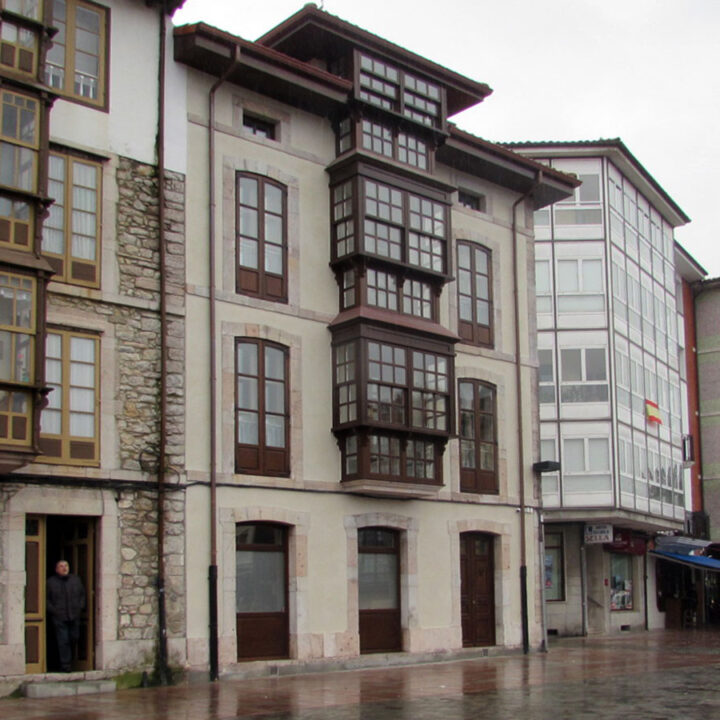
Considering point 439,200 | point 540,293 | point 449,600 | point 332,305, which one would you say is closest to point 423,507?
point 449,600

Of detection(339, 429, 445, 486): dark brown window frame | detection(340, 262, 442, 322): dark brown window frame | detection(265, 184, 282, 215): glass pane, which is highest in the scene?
detection(265, 184, 282, 215): glass pane

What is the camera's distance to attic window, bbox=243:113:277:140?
22219 mm

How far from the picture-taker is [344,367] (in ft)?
73.7

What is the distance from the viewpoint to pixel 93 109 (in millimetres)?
19484

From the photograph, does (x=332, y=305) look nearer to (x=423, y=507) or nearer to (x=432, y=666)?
(x=423, y=507)

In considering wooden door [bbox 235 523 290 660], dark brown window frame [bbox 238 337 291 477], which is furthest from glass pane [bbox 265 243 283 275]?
wooden door [bbox 235 523 290 660]

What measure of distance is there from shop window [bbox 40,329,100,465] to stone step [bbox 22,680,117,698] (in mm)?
3201

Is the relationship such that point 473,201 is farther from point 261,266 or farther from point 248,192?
point 261,266

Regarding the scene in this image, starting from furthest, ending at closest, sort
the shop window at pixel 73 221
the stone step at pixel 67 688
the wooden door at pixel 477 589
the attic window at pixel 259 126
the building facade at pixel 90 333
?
the wooden door at pixel 477 589, the attic window at pixel 259 126, the shop window at pixel 73 221, the building facade at pixel 90 333, the stone step at pixel 67 688

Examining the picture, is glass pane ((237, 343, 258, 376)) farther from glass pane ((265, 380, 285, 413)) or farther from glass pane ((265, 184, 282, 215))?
glass pane ((265, 184, 282, 215))

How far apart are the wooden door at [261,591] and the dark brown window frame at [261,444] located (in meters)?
0.97

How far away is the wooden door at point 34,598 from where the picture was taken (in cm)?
1778

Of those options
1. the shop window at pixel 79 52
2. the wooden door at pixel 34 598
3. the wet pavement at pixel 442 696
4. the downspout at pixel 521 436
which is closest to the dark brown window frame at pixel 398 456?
the downspout at pixel 521 436

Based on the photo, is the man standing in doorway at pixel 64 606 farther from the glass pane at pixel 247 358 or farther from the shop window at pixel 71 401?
the glass pane at pixel 247 358
